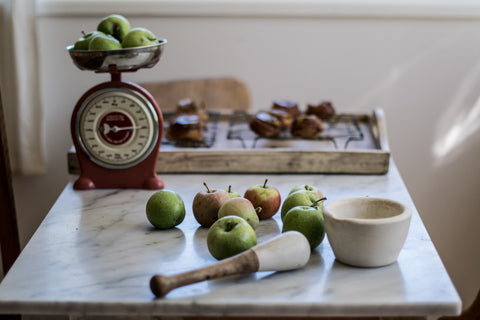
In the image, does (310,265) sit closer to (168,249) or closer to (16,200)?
(168,249)

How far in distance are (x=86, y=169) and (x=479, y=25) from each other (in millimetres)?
1881

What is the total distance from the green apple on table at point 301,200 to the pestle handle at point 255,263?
0.18m

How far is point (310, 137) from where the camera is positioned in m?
1.88

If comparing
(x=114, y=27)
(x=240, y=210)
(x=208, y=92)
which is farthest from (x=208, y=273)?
(x=208, y=92)

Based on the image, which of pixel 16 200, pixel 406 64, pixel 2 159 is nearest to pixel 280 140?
pixel 406 64

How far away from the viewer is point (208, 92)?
8.54 feet

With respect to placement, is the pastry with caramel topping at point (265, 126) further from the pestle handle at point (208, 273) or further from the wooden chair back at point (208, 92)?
the pestle handle at point (208, 273)

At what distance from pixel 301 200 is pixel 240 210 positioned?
0.49ft

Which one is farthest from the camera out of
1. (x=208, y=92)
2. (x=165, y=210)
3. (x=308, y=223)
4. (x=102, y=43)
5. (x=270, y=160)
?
(x=208, y=92)

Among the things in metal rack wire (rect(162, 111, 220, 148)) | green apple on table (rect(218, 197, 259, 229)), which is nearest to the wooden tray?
metal rack wire (rect(162, 111, 220, 148))

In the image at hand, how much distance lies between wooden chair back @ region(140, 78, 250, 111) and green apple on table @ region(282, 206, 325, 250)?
139 cm

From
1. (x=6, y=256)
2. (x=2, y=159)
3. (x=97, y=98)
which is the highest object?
(x=97, y=98)

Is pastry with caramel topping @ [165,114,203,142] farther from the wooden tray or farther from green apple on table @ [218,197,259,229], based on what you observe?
green apple on table @ [218,197,259,229]

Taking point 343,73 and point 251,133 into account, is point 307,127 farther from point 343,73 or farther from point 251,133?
point 343,73
